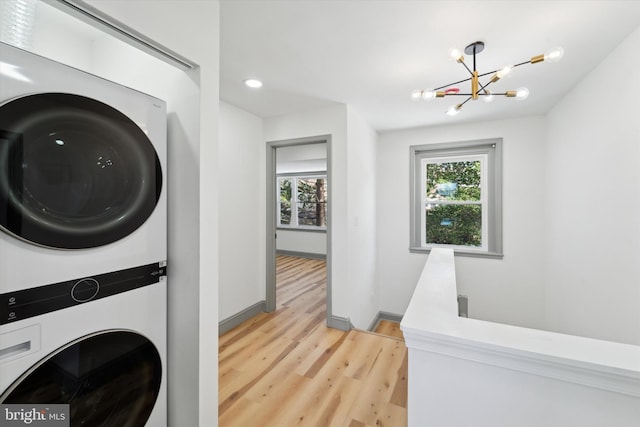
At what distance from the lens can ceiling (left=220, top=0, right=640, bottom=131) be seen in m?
1.45

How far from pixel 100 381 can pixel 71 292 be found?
0.37 metres

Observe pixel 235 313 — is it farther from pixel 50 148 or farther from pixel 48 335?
pixel 50 148

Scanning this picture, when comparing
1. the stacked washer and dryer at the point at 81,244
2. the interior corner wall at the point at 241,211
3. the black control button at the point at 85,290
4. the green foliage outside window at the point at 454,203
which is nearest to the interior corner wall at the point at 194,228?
the stacked washer and dryer at the point at 81,244

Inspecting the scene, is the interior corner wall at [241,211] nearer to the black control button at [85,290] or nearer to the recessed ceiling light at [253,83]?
the recessed ceiling light at [253,83]

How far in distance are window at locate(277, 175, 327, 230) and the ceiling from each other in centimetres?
408

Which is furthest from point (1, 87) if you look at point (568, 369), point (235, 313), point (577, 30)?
point (577, 30)

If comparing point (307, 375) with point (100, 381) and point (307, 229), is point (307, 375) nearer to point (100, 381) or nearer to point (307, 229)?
point (100, 381)

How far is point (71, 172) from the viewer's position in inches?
35.9

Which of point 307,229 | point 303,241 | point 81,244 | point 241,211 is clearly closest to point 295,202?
point 307,229

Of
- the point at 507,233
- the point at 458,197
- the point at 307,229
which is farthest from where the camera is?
the point at 307,229

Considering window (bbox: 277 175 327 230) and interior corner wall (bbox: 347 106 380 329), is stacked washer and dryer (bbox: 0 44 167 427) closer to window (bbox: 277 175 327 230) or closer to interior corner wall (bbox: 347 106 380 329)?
interior corner wall (bbox: 347 106 380 329)

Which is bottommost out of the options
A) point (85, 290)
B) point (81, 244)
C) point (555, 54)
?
point (85, 290)

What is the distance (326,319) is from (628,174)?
107 inches

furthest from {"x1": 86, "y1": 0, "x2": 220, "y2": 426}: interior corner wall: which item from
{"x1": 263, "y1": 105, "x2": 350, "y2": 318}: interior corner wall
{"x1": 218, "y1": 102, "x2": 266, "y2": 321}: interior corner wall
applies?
{"x1": 263, "y1": 105, "x2": 350, "y2": 318}: interior corner wall
